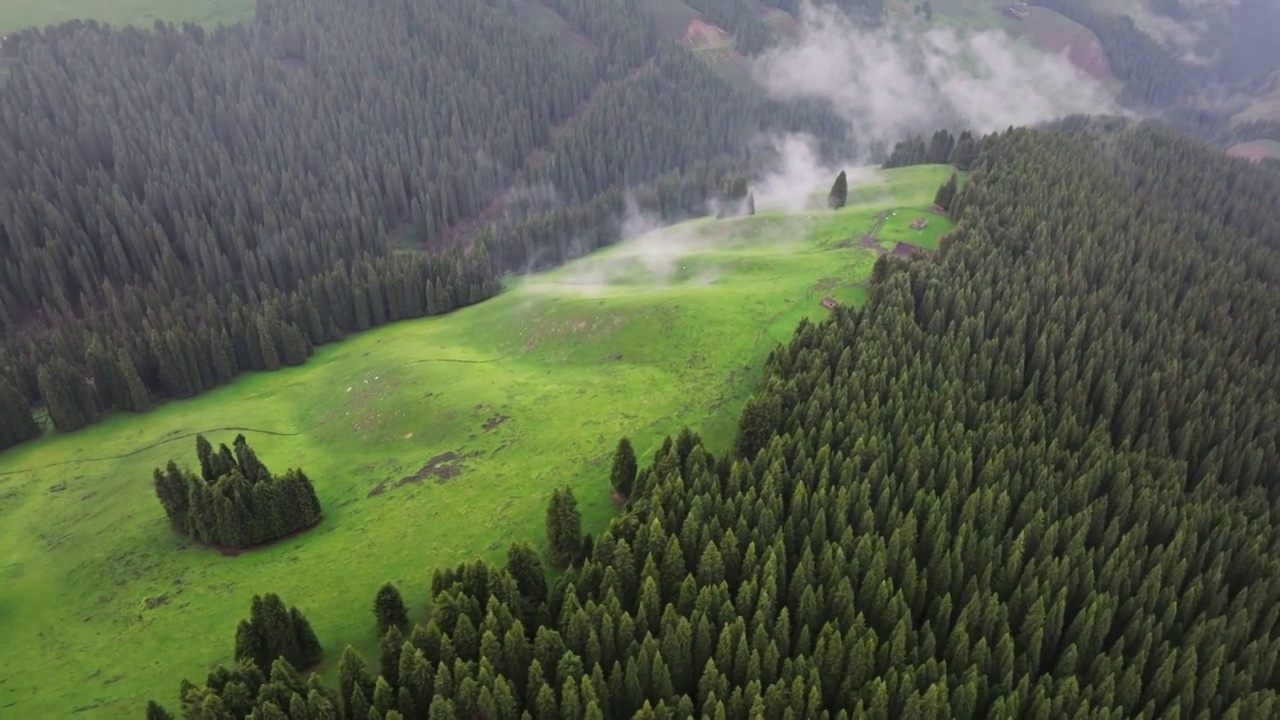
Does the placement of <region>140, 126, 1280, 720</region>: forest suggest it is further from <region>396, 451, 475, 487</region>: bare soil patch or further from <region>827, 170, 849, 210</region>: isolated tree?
<region>827, 170, 849, 210</region>: isolated tree

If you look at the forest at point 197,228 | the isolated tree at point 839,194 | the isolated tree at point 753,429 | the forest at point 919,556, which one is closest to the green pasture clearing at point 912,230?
the isolated tree at point 839,194

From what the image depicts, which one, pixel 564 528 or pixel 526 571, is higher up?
pixel 564 528

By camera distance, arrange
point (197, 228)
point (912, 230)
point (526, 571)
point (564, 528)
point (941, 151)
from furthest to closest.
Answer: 1. point (941, 151)
2. point (197, 228)
3. point (912, 230)
4. point (564, 528)
5. point (526, 571)

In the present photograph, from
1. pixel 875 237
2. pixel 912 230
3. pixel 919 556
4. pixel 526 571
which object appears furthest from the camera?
pixel 912 230

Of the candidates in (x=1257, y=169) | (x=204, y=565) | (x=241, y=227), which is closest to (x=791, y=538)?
(x=204, y=565)

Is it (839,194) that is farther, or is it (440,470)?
(839,194)

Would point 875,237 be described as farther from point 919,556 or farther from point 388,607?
point 388,607

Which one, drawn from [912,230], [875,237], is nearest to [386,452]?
[875,237]
